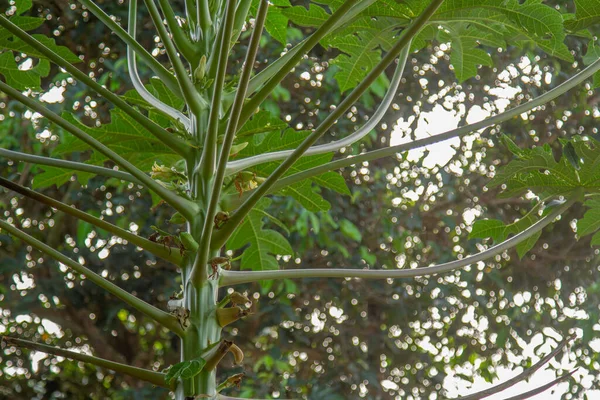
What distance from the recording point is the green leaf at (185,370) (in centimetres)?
68

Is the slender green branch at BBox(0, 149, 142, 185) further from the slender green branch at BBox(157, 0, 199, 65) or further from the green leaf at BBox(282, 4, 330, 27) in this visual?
the green leaf at BBox(282, 4, 330, 27)

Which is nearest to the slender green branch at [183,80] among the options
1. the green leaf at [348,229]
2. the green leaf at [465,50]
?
the green leaf at [465,50]

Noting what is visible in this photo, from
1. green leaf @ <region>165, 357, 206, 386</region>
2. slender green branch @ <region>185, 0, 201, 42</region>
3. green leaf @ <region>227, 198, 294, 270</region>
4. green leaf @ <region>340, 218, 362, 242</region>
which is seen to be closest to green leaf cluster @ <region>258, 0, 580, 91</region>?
slender green branch @ <region>185, 0, 201, 42</region>

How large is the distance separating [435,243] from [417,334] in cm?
45

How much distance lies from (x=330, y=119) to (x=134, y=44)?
1.10 ft

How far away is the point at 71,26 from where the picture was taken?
3.23m

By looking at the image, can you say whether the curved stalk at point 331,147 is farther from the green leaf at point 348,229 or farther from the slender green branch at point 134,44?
the green leaf at point 348,229

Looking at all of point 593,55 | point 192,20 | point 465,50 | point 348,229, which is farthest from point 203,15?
point 348,229

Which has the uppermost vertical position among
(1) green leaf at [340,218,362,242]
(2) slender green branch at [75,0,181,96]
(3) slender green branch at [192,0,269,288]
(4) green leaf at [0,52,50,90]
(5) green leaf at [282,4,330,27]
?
(1) green leaf at [340,218,362,242]

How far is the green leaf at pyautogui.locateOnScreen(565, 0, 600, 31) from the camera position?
37.0 inches

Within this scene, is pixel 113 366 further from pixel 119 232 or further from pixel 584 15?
pixel 584 15

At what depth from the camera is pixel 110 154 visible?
2.53 ft

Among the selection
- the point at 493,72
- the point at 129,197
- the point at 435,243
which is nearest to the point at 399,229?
the point at 435,243

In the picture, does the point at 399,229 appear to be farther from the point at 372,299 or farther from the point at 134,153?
the point at 134,153
